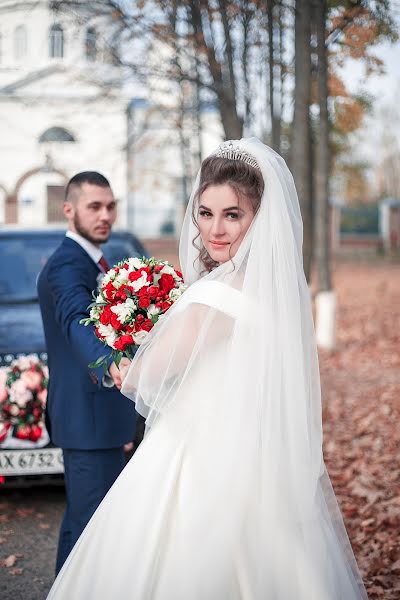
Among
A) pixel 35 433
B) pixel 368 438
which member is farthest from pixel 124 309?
pixel 368 438

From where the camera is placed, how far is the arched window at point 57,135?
19109 mm

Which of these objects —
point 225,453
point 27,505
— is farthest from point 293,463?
point 27,505

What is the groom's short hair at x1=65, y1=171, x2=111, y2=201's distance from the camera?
448cm

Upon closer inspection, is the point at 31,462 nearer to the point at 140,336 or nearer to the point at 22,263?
the point at 140,336

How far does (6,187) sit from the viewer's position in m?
34.8

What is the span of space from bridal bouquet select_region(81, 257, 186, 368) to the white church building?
4.88 meters

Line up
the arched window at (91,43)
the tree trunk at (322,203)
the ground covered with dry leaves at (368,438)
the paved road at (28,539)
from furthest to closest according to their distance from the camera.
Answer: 1. the arched window at (91,43)
2. the tree trunk at (322,203)
3. the ground covered with dry leaves at (368,438)
4. the paved road at (28,539)

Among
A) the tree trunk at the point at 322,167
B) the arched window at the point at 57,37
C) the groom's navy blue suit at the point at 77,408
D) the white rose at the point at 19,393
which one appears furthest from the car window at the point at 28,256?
the arched window at the point at 57,37

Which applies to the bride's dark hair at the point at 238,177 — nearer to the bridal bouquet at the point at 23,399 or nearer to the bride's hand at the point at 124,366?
the bride's hand at the point at 124,366

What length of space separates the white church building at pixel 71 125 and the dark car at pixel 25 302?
1.76 feet

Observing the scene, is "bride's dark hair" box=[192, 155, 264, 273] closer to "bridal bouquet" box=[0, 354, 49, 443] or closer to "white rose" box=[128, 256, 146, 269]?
"white rose" box=[128, 256, 146, 269]

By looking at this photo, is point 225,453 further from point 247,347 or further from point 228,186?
point 228,186

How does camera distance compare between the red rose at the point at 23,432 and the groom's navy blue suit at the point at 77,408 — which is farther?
the red rose at the point at 23,432

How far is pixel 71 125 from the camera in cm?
1712
